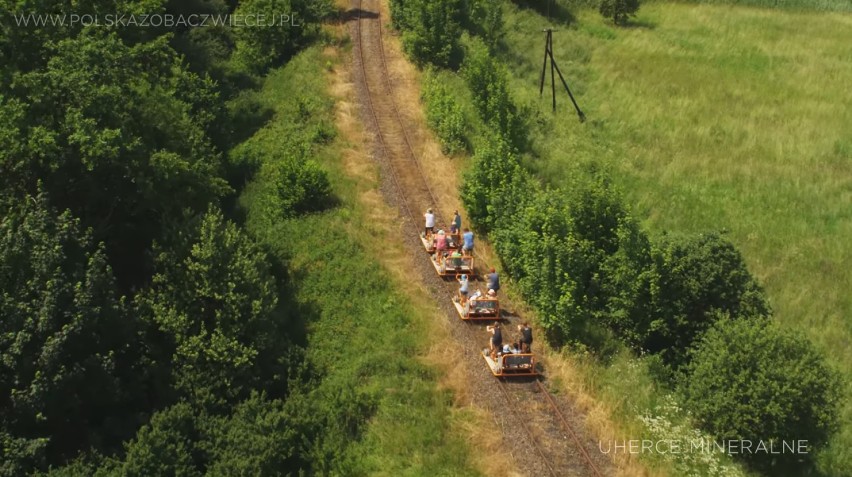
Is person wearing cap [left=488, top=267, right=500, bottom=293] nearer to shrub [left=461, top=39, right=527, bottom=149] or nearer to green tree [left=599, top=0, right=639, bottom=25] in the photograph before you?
shrub [left=461, top=39, right=527, bottom=149]

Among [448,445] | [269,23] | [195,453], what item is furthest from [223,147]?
[448,445]

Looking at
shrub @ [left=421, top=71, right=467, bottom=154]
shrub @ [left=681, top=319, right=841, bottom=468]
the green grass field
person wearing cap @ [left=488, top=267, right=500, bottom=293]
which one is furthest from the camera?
shrub @ [left=421, top=71, right=467, bottom=154]

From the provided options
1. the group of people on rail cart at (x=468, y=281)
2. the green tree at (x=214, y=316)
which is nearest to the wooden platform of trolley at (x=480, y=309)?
the group of people on rail cart at (x=468, y=281)

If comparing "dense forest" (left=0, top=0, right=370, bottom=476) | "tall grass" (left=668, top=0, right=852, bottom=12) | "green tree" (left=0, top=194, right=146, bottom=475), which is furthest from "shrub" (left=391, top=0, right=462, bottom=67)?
"tall grass" (left=668, top=0, right=852, bottom=12)

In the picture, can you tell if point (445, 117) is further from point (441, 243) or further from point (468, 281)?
point (468, 281)

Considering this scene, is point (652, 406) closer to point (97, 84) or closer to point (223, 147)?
point (97, 84)

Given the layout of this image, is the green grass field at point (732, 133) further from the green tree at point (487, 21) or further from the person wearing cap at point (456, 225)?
the person wearing cap at point (456, 225)
